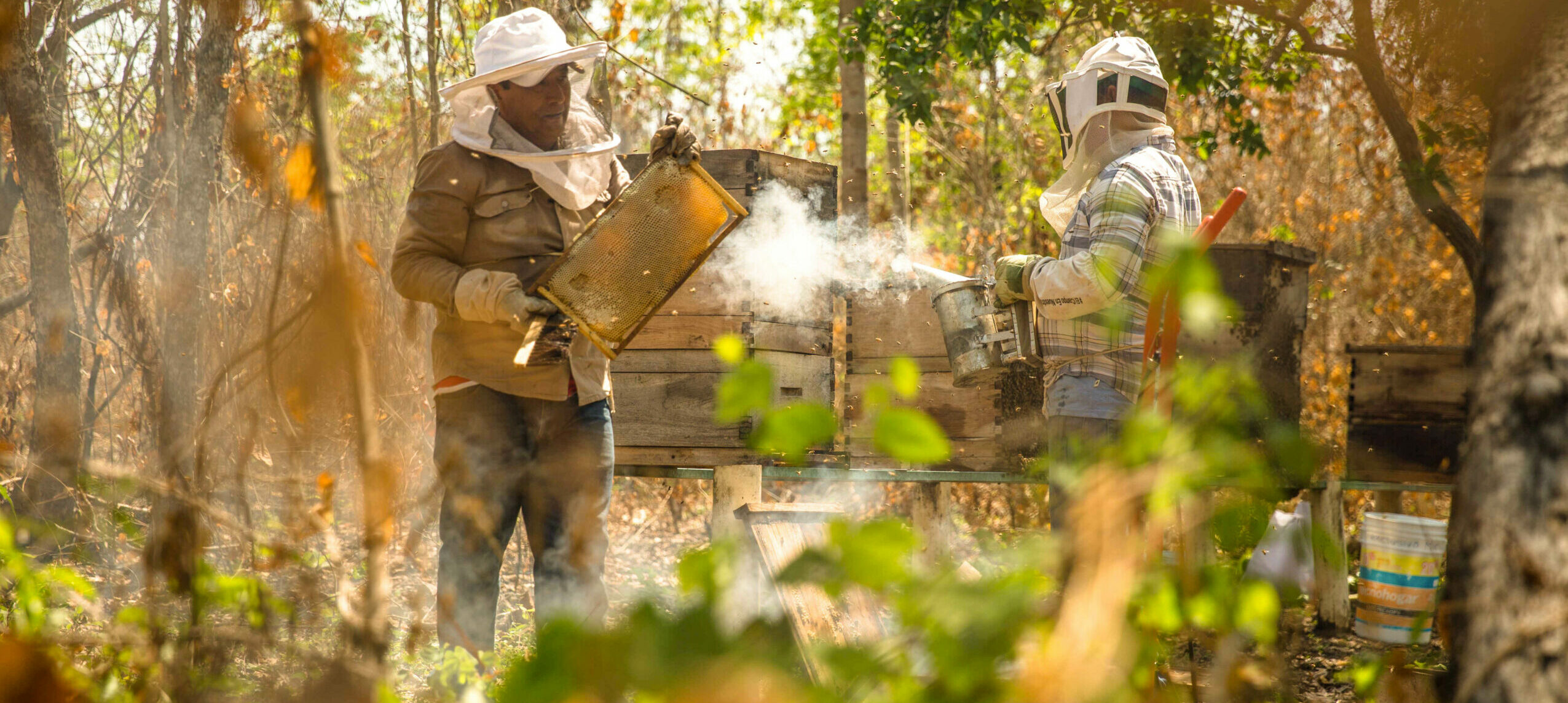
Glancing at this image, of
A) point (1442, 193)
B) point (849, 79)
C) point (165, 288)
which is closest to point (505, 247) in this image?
point (165, 288)

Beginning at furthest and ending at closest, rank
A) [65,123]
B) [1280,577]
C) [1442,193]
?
[65,123] → [1442,193] → [1280,577]

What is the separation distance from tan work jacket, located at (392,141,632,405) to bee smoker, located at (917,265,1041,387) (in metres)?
1.05

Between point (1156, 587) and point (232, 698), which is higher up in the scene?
point (1156, 587)

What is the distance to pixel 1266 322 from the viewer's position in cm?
418

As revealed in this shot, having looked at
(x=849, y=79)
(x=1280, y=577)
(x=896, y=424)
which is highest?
(x=849, y=79)

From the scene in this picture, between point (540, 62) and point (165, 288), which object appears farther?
point (165, 288)

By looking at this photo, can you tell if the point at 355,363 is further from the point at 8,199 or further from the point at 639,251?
the point at 8,199

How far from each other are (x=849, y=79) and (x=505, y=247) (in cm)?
537

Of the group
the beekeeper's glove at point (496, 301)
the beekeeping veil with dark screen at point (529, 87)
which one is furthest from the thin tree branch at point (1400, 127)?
the beekeeper's glove at point (496, 301)

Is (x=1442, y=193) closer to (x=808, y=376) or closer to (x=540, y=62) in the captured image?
(x=808, y=376)

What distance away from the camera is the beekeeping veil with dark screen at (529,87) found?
2.69 metres

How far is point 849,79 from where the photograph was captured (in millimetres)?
7719

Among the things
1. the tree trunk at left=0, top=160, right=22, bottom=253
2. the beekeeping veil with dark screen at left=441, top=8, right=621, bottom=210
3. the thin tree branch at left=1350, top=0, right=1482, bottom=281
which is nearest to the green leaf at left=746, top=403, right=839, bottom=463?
the beekeeping veil with dark screen at left=441, top=8, right=621, bottom=210

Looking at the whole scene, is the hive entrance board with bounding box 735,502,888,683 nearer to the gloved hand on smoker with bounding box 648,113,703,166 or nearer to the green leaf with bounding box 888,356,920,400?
the gloved hand on smoker with bounding box 648,113,703,166
